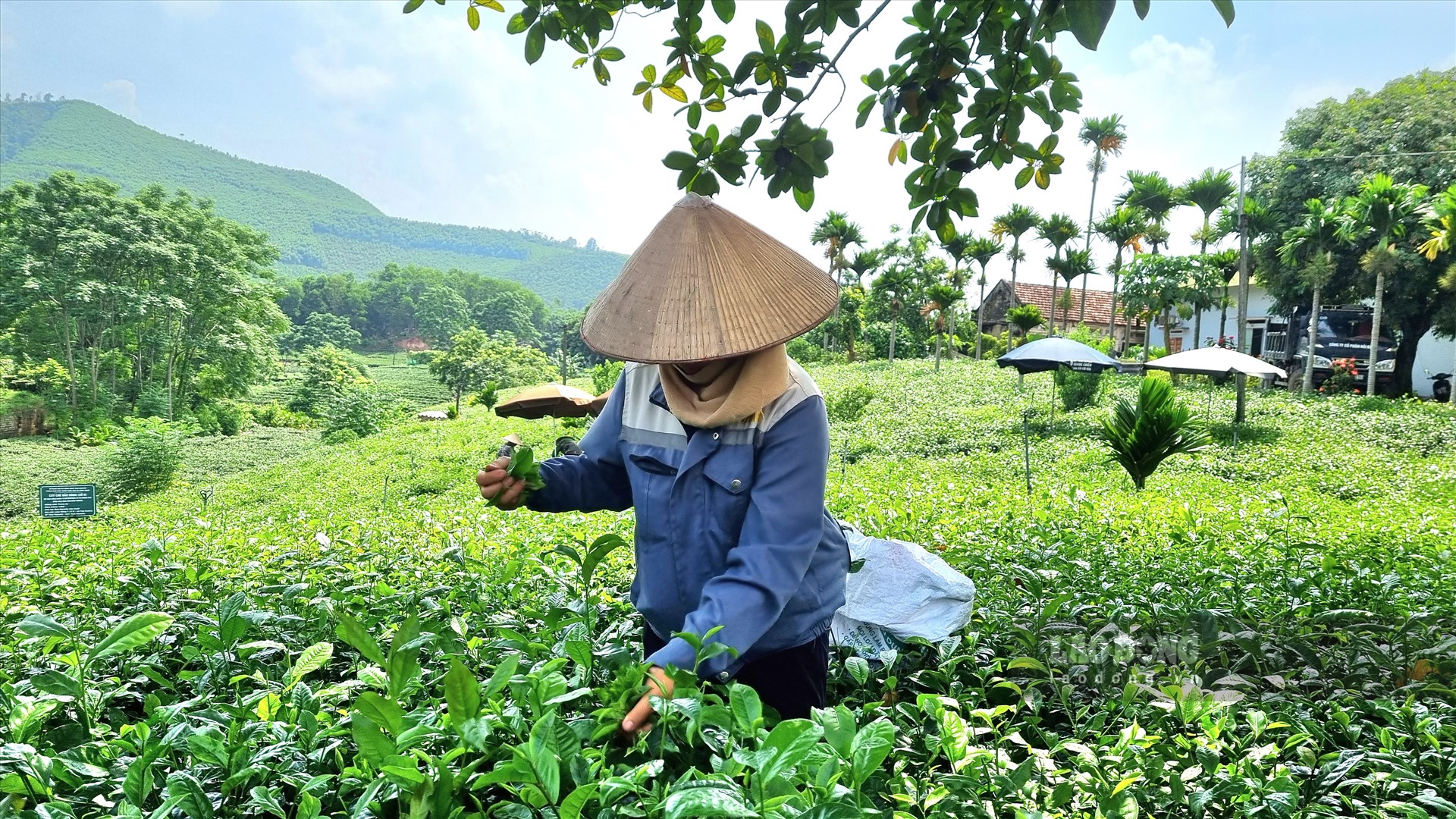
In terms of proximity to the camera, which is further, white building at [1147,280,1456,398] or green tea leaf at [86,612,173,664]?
white building at [1147,280,1456,398]

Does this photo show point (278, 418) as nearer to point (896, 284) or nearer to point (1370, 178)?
point (896, 284)

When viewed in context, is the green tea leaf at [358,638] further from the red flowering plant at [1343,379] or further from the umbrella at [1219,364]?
the red flowering plant at [1343,379]

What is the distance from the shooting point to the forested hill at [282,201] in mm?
98062

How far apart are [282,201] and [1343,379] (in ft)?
441

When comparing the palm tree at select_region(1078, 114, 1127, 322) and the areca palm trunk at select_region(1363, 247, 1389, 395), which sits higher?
the palm tree at select_region(1078, 114, 1127, 322)

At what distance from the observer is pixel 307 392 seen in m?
33.4

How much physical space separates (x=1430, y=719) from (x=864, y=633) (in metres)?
1.08

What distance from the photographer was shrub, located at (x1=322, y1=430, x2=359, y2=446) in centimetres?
2512

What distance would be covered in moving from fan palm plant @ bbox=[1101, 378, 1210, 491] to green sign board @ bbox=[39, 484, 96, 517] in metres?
7.01

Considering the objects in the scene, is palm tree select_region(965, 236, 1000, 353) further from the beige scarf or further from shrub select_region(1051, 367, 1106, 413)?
the beige scarf

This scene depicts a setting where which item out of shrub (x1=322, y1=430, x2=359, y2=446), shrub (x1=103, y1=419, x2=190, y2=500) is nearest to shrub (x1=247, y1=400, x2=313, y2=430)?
shrub (x1=322, y1=430, x2=359, y2=446)

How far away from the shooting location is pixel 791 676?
148 cm

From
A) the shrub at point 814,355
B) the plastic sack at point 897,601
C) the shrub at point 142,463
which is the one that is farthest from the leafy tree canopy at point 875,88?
the shrub at point 814,355

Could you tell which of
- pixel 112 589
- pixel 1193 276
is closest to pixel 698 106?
pixel 112 589
